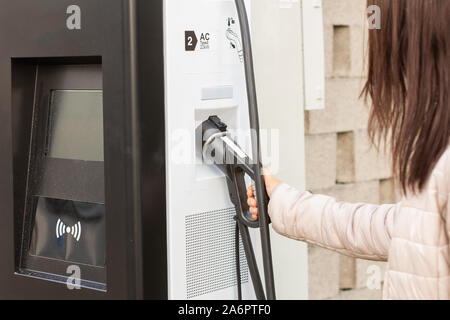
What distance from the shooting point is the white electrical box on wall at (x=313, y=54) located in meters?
2.23

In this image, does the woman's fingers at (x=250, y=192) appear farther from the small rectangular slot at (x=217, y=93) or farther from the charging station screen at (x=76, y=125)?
the charging station screen at (x=76, y=125)

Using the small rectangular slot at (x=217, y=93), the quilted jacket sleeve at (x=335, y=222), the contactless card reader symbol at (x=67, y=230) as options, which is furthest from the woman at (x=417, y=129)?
the contactless card reader symbol at (x=67, y=230)

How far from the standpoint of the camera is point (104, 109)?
1.81 m

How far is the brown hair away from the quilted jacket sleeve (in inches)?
7.6

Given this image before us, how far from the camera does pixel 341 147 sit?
256 cm

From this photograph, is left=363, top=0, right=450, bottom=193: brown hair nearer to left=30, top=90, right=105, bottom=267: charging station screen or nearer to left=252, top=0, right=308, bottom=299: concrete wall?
left=252, top=0, right=308, bottom=299: concrete wall

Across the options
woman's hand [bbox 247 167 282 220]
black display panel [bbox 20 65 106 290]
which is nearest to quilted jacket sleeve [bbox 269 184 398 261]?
woman's hand [bbox 247 167 282 220]

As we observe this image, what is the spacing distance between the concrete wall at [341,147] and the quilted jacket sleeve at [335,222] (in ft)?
2.08

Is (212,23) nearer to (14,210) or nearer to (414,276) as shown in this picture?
(14,210)

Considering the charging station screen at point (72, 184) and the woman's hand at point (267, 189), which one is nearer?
the woman's hand at point (267, 189)

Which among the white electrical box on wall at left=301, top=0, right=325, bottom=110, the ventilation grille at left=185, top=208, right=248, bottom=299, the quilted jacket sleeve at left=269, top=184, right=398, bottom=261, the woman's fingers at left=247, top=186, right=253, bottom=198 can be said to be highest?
the white electrical box on wall at left=301, top=0, right=325, bottom=110

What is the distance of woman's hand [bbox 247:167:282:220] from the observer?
5.98 feet
